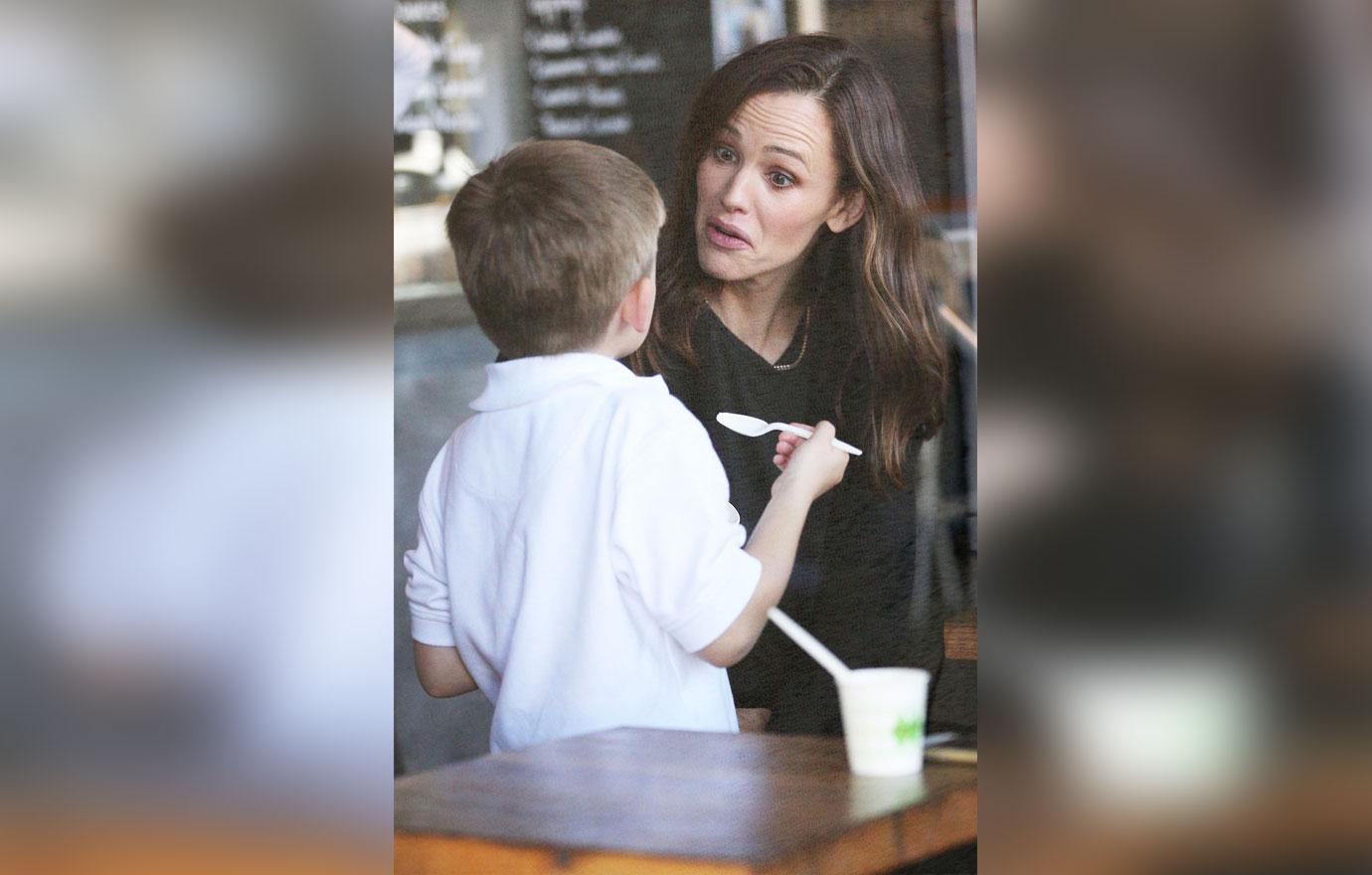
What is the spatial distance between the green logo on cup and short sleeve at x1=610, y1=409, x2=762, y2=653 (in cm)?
24

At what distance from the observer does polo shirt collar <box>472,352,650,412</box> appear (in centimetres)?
178

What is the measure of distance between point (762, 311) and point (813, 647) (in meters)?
0.43

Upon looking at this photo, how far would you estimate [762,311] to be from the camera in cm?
179

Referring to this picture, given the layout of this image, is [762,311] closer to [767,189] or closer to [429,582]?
[767,189]

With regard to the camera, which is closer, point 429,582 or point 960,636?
point 960,636

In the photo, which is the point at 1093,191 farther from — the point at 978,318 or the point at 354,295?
the point at 354,295

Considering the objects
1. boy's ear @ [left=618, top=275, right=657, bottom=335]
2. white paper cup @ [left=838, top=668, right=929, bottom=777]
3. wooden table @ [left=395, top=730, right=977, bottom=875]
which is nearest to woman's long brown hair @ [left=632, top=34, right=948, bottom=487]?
boy's ear @ [left=618, top=275, right=657, bottom=335]

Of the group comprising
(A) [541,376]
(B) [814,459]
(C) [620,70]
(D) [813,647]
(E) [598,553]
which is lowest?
(D) [813,647]

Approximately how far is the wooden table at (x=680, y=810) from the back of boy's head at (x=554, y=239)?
1.75ft

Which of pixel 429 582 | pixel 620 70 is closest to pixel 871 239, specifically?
pixel 620 70

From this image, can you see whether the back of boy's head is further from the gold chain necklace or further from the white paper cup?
the white paper cup

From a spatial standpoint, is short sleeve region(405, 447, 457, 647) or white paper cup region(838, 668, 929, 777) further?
short sleeve region(405, 447, 457, 647)

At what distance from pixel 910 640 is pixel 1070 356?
1.35ft

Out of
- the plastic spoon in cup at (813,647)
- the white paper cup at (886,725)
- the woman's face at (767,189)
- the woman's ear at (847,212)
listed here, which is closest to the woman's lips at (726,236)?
the woman's face at (767,189)
